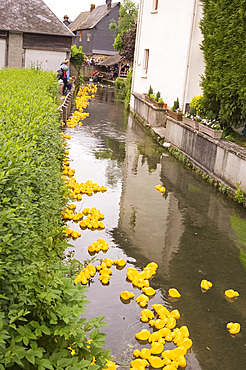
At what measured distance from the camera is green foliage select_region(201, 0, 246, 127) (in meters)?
11.1

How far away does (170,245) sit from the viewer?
7.32m

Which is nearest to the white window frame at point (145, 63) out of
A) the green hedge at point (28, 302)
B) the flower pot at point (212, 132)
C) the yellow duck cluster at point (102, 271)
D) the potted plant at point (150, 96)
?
the potted plant at point (150, 96)

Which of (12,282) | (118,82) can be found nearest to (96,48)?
(118,82)

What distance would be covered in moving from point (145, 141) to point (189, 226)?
27.2ft

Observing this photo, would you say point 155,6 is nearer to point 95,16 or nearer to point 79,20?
point 95,16

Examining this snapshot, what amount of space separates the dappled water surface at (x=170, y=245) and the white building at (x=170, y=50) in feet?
15.0

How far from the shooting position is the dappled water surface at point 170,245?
16.0ft

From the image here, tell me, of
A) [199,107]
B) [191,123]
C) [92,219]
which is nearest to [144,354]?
[92,219]

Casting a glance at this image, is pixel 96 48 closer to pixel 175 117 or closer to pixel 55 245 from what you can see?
pixel 175 117

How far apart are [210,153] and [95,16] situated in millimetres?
66045

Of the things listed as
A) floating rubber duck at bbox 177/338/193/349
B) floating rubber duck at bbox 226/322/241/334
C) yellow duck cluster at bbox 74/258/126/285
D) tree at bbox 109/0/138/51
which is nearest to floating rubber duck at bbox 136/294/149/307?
yellow duck cluster at bbox 74/258/126/285

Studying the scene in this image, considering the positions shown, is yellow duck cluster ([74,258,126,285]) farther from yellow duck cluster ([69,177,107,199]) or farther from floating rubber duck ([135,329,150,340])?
yellow duck cluster ([69,177,107,199])

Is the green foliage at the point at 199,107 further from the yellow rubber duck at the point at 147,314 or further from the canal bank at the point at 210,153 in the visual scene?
the yellow rubber duck at the point at 147,314

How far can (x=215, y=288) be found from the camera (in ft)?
19.8
